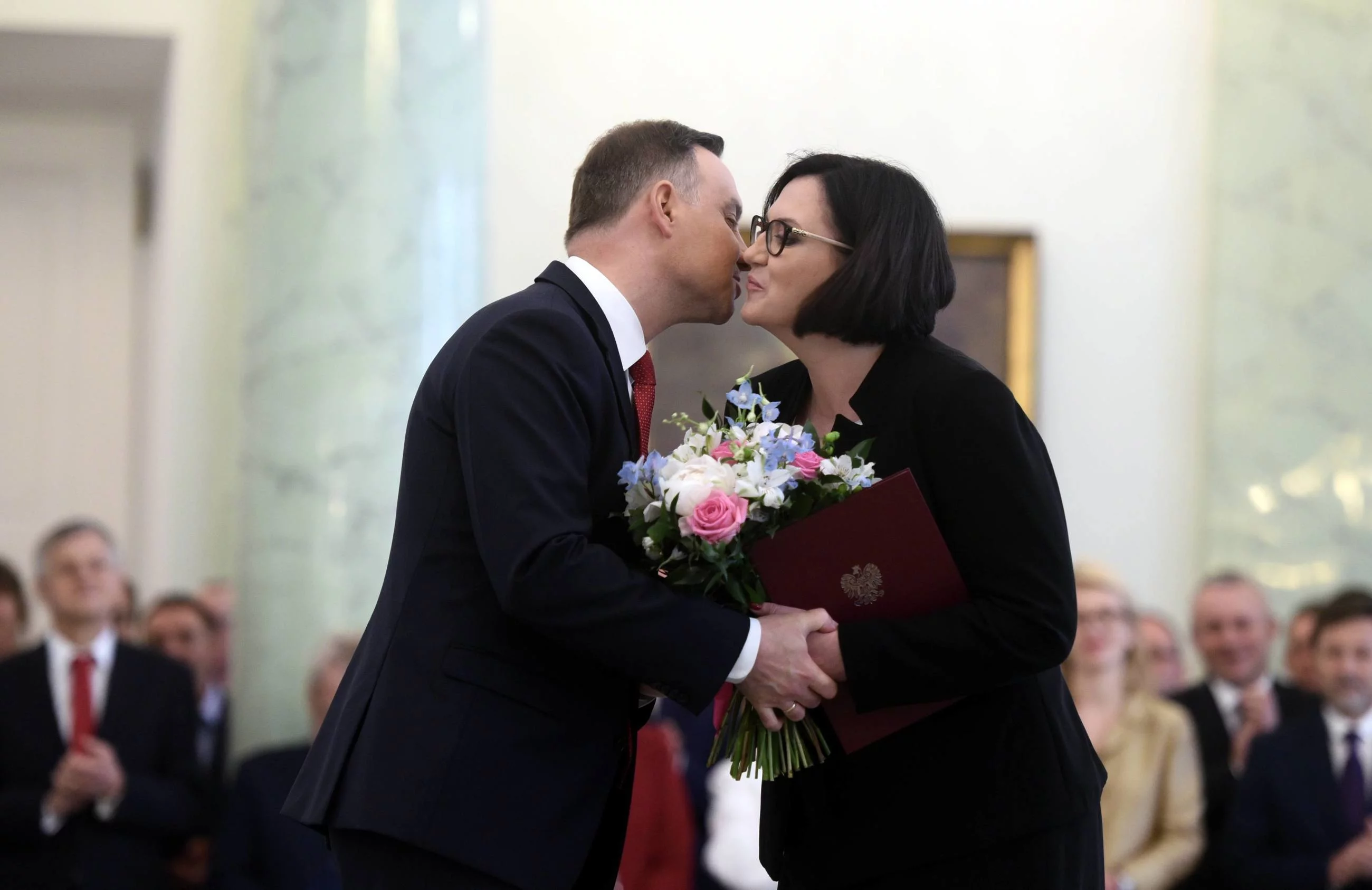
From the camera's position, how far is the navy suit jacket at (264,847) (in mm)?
5738

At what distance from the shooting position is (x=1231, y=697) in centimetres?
657

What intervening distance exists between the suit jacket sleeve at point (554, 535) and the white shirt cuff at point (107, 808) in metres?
3.41

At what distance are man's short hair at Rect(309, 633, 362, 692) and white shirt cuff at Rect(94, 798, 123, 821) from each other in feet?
2.53

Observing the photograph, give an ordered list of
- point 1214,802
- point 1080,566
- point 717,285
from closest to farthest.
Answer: point 717,285
point 1214,802
point 1080,566

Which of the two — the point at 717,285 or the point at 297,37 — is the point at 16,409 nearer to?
the point at 297,37

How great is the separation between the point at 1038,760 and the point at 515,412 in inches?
44.1

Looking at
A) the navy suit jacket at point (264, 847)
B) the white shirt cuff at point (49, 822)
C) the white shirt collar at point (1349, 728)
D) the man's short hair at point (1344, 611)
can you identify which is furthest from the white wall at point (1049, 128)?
the white shirt cuff at point (49, 822)

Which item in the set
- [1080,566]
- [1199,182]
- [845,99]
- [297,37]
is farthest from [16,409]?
[1199,182]

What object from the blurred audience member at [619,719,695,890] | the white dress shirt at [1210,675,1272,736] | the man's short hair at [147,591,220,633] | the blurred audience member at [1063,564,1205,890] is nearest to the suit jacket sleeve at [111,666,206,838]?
the man's short hair at [147,591,220,633]

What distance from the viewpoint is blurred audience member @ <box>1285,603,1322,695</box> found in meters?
7.01

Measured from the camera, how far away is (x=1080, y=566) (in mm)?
6395

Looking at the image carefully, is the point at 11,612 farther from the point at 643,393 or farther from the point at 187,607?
the point at 643,393

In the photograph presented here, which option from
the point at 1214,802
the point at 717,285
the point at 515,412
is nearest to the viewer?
the point at 515,412

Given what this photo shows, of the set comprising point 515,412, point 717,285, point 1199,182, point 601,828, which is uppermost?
point 1199,182
